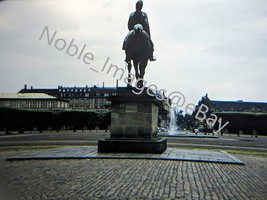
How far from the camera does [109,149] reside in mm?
11656

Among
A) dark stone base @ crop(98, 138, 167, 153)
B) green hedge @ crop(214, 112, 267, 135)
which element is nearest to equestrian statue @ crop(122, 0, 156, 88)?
dark stone base @ crop(98, 138, 167, 153)

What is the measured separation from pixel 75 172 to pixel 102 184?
1510mm

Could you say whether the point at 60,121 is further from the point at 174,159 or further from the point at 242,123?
the point at 174,159

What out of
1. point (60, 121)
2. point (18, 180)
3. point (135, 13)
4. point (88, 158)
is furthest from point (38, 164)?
point (60, 121)

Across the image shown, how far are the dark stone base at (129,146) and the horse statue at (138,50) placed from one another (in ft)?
7.97

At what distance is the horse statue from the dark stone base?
2428 mm

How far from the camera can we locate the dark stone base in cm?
1155

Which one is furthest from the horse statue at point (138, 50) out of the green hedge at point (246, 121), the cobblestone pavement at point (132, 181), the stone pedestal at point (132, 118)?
the green hedge at point (246, 121)

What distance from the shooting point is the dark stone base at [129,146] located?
11547 mm

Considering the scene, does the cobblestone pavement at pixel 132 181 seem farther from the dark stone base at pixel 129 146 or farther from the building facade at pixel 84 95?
the building facade at pixel 84 95

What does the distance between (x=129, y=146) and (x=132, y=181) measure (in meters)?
5.33

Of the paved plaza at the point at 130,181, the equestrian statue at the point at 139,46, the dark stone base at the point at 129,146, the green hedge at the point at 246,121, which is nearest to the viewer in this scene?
the paved plaza at the point at 130,181

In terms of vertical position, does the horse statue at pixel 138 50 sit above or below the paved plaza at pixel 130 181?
above

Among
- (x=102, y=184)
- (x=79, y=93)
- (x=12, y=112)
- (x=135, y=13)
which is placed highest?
(x=79, y=93)
